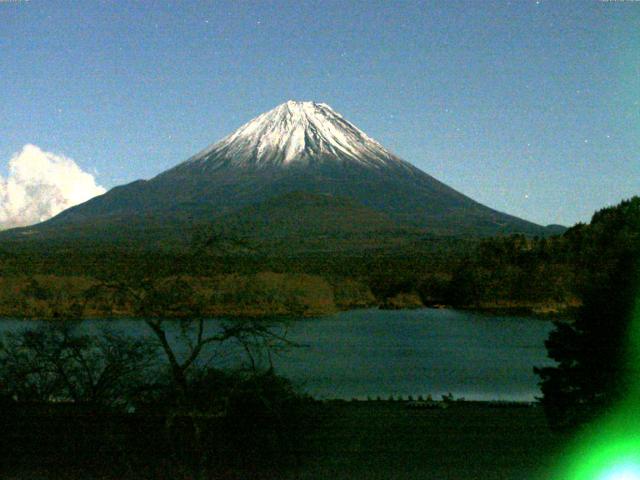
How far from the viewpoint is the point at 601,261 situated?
A: 4391cm

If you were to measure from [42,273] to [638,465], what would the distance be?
37.2 metres

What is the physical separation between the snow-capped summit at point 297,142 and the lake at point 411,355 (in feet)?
360

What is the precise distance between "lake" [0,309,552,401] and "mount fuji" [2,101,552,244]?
49.0m

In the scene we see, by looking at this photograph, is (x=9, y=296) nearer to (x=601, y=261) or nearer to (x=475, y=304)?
(x=475, y=304)

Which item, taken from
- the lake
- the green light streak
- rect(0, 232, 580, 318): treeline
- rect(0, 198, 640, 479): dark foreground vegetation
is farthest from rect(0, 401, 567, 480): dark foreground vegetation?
rect(0, 232, 580, 318): treeline

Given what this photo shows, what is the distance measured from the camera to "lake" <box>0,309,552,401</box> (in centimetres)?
1875

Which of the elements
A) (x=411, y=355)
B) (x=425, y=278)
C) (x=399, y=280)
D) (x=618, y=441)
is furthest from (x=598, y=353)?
(x=399, y=280)

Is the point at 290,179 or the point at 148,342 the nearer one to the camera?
the point at 148,342

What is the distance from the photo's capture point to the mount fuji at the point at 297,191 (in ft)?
340

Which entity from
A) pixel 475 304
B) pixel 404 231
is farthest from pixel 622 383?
pixel 404 231

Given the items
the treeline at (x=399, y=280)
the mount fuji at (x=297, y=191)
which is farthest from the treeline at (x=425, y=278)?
the mount fuji at (x=297, y=191)

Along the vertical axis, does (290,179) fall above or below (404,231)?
above

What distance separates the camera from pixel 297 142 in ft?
518

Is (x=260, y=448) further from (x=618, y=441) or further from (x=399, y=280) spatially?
(x=399, y=280)
